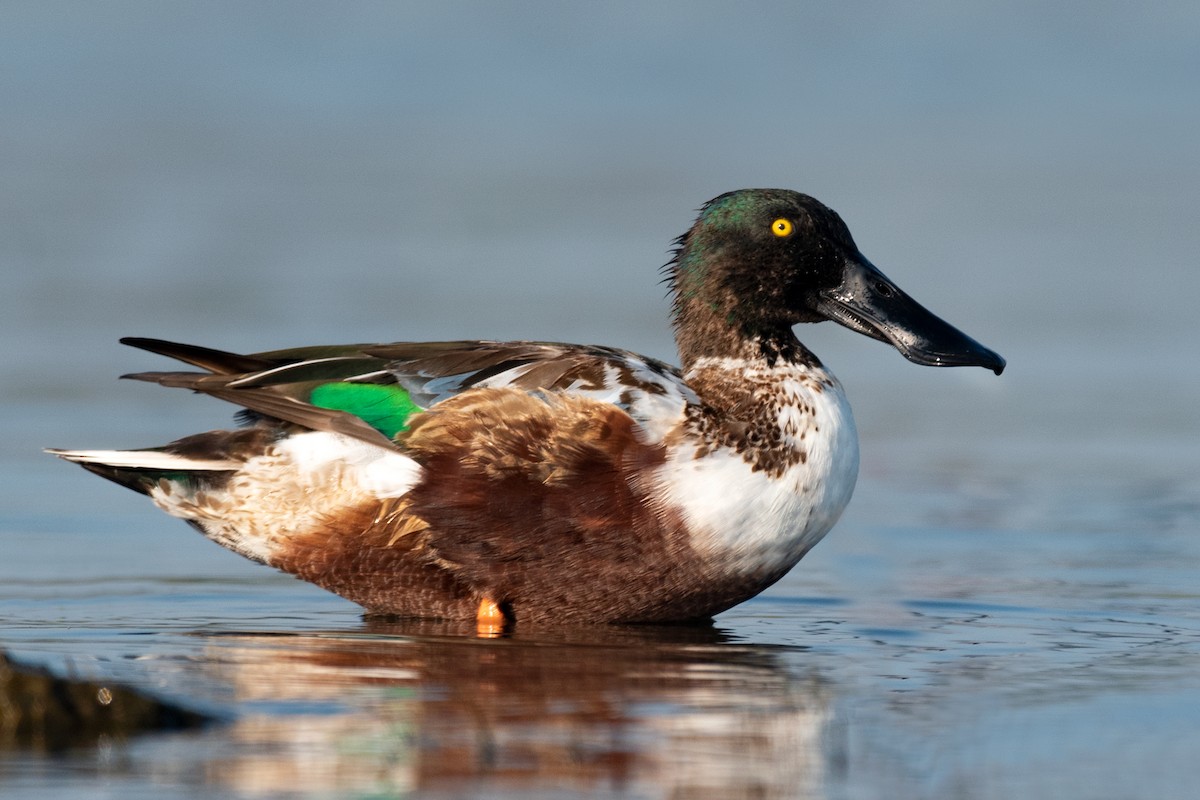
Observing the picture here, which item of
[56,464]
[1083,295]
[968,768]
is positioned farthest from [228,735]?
[1083,295]

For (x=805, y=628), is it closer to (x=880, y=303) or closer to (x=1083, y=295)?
(x=880, y=303)

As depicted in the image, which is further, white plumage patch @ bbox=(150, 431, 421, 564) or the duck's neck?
the duck's neck

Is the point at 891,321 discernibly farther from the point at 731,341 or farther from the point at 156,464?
the point at 156,464

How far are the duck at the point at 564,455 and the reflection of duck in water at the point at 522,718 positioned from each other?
27 centimetres

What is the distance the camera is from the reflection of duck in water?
12.4ft

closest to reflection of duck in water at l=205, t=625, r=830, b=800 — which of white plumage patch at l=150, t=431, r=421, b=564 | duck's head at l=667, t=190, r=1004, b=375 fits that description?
white plumage patch at l=150, t=431, r=421, b=564

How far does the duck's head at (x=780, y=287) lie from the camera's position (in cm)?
621

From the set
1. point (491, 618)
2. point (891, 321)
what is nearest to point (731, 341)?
point (891, 321)

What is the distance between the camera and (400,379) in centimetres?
593

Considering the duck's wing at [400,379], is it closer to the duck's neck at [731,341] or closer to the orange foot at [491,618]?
the duck's neck at [731,341]

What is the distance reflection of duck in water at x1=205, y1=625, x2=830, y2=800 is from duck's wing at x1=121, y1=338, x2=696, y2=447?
698mm

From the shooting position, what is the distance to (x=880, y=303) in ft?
20.8

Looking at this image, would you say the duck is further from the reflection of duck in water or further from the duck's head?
the reflection of duck in water

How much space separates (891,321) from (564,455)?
4.23ft
